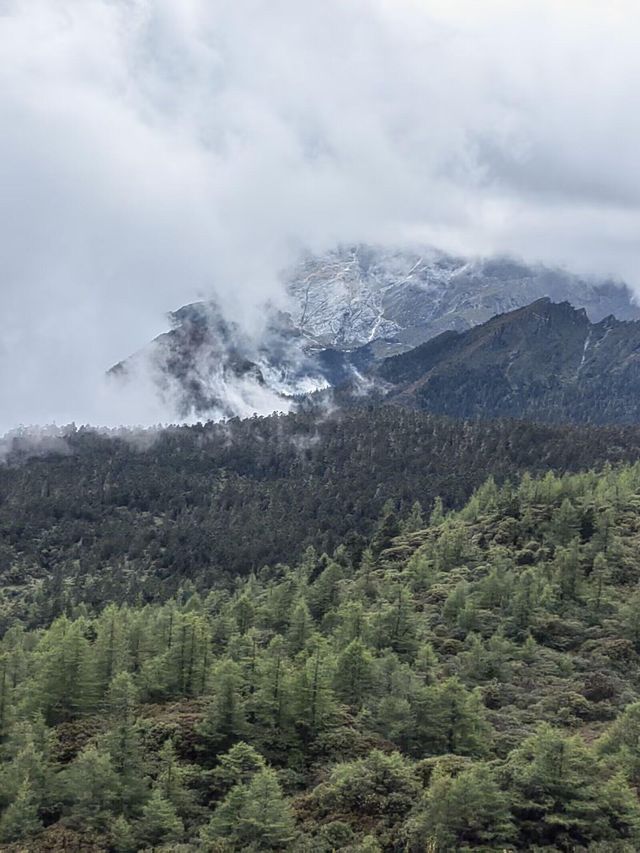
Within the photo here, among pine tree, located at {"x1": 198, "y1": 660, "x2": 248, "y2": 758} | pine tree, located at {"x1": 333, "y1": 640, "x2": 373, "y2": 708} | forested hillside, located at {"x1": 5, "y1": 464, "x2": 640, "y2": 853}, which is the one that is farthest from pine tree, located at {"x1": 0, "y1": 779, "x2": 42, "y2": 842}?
pine tree, located at {"x1": 333, "y1": 640, "x2": 373, "y2": 708}

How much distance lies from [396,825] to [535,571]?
158 ft

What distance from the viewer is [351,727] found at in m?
49.6

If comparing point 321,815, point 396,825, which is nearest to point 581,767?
point 396,825

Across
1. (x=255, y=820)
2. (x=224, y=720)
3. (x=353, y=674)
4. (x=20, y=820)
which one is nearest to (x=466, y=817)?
(x=255, y=820)

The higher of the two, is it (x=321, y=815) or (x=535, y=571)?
(x=535, y=571)

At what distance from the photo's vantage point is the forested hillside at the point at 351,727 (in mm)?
35406

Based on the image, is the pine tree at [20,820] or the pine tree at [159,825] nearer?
the pine tree at [159,825]

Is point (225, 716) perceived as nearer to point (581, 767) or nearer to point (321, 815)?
point (321, 815)

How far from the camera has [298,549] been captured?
627ft

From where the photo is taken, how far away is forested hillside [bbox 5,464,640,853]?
35.4m

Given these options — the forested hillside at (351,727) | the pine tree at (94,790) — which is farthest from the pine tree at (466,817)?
the pine tree at (94,790)

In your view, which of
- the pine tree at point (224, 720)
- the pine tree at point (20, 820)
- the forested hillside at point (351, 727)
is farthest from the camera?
the pine tree at point (224, 720)

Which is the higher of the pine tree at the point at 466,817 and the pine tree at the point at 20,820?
the pine tree at the point at 20,820

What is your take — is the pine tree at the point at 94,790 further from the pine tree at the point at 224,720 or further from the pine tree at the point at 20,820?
the pine tree at the point at 224,720
